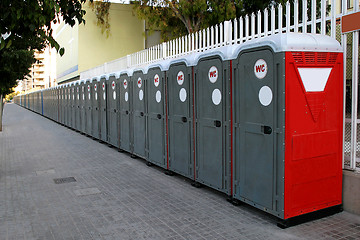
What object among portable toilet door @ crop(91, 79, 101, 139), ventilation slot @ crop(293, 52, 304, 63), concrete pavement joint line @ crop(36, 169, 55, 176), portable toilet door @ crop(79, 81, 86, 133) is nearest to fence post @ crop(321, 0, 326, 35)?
ventilation slot @ crop(293, 52, 304, 63)

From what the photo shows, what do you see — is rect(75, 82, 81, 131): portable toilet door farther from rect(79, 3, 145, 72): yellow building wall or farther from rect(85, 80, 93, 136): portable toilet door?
rect(79, 3, 145, 72): yellow building wall

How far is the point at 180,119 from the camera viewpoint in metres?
6.54

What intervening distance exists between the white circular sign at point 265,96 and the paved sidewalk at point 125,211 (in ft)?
4.97

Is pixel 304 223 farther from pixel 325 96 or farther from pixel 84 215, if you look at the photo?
pixel 84 215

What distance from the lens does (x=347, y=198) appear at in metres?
4.71

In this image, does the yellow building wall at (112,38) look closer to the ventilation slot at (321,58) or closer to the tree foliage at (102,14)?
the tree foliage at (102,14)

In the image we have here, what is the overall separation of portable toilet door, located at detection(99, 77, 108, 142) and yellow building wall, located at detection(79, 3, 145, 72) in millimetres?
16869

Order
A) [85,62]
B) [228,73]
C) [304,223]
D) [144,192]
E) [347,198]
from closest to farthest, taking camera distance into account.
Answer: [304,223], [347,198], [228,73], [144,192], [85,62]

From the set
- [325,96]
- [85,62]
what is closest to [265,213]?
[325,96]

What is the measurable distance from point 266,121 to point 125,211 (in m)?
2.32

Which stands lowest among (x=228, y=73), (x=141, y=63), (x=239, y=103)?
(x=239, y=103)

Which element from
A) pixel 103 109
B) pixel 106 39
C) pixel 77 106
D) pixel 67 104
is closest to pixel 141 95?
pixel 103 109

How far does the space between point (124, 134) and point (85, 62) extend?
777 inches

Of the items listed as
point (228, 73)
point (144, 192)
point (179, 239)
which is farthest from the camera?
point (144, 192)
